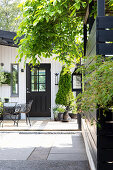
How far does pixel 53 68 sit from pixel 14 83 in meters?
1.58

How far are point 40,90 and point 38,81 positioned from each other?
0.35 metres

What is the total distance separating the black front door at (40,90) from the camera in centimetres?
981

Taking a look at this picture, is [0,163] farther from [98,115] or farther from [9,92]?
[9,92]

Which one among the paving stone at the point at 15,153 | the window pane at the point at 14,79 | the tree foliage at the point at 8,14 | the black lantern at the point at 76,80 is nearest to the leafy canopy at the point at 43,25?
the black lantern at the point at 76,80

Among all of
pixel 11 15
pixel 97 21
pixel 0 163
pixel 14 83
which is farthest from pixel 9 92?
pixel 11 15

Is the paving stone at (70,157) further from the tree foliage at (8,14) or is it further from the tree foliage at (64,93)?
the tree foliage at (8,14)

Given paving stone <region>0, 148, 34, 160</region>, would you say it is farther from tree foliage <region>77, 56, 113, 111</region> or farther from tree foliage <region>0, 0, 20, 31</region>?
tree foliage <region>0, 0, 20, 31</region>

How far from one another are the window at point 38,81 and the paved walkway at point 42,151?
3336mm

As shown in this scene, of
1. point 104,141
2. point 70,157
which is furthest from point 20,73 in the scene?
point 104,141

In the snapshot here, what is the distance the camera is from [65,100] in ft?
30.4

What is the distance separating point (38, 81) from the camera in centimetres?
999

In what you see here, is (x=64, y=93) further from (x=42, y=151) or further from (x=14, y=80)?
(x=42, y=151)

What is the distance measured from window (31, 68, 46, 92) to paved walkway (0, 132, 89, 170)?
3.34 m

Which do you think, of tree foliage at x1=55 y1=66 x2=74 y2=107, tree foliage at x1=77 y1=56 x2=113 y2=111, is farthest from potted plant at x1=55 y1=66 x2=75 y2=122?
tree foliage at x1=77 y1=56 x2=113 y2=111
